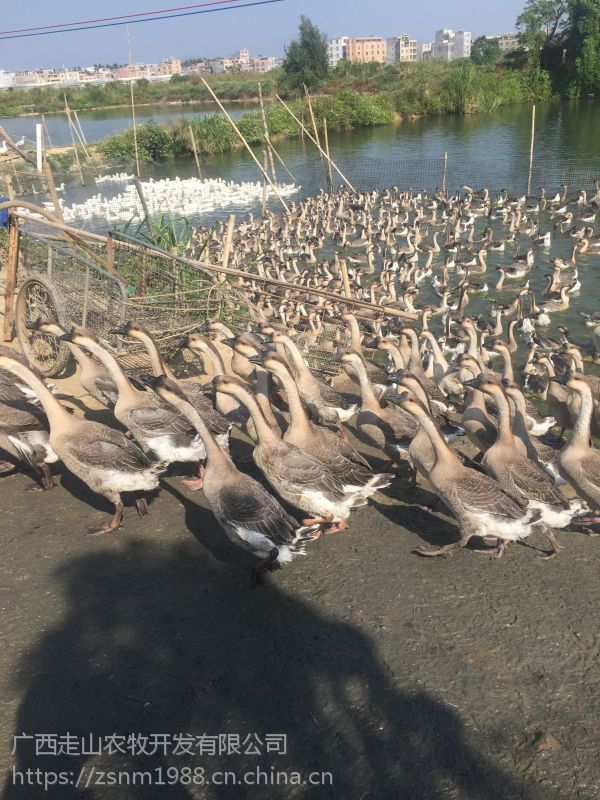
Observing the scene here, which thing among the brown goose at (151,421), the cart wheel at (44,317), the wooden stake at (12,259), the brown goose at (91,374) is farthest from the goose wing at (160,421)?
the wooden stake at (12,259)

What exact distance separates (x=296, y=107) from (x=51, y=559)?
5648cm

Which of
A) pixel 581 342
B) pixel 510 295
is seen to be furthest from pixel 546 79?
pixel 581 342

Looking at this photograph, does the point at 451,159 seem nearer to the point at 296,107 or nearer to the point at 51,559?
the point at 296,107

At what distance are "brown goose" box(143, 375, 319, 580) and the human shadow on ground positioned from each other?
0.38m

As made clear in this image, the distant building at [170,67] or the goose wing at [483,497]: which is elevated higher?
the distant building at [170,67]

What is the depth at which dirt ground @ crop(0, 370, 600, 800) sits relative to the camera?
14.0 feet

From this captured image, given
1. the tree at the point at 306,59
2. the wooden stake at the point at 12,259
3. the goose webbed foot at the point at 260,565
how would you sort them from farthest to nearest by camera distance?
the tree at the point at 306,59 → the wooden stake at the point at 12,259 → the goose webbed foot at the point at 260,565

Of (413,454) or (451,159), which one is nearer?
(413,454)

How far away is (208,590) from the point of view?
5.93 meters

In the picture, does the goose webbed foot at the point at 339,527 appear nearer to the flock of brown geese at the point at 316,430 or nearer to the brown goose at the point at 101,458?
the flock of brown geese at the point at 316,430

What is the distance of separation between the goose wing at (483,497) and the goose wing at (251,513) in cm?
182

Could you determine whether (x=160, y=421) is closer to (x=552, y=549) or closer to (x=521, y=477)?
(x=521, y=477)

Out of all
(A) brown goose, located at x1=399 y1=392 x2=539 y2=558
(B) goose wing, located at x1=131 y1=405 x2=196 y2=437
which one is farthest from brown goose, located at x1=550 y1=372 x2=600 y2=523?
(B) goose wing, located at x1=131 y1=405 x2=196 y2=437

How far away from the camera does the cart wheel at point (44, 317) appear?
390 inches
